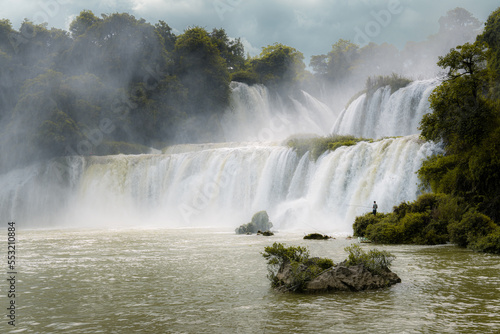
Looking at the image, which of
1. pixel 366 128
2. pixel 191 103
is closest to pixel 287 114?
pixel 191 103

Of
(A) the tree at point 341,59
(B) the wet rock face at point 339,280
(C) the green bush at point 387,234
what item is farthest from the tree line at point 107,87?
(B) the wet rock face at point 339,280

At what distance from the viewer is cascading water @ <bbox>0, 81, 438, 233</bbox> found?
29078mm

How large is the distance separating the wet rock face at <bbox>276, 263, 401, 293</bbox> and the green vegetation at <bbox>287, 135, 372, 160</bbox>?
78.7 ft

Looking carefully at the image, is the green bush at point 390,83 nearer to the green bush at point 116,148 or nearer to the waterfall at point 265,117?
the waterfall at point 265,117

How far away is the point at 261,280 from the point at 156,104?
54.0 metres

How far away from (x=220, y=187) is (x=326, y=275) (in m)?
31.3

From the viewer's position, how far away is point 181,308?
8.62 meters

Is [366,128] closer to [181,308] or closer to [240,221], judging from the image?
[240,221]

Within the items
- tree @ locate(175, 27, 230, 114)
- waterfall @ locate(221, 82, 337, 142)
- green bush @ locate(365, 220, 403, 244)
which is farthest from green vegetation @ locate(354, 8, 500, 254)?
waterfall @ locate(221, 82, 337, 142)

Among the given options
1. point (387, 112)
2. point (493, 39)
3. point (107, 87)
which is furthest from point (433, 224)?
point (107, 87)

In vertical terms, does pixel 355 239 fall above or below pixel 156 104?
below

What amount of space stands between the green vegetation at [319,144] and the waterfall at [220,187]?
634 mm

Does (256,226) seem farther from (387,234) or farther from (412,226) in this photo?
(412,226)

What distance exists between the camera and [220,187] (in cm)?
4112
